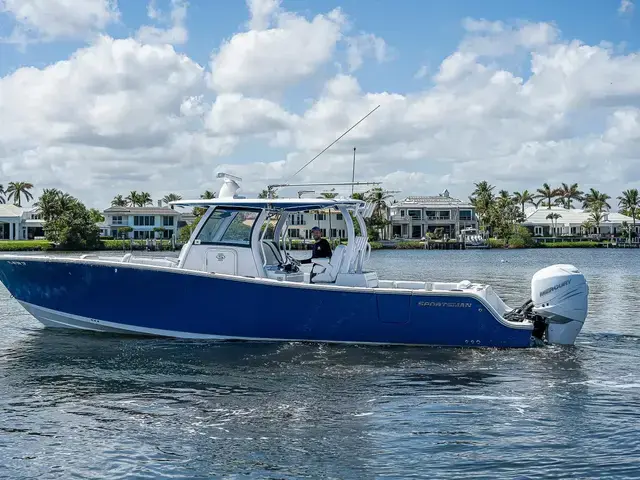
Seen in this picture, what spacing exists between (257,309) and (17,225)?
107 m

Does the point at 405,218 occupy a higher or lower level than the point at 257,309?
higher

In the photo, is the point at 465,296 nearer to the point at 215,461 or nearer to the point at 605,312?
the point at 215,461

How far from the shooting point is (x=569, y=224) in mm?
140750

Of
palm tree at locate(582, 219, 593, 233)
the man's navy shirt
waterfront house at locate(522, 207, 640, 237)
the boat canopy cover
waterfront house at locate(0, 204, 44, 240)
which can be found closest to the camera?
the boat canopy cover

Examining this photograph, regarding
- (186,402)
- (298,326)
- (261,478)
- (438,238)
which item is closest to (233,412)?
(186,402)

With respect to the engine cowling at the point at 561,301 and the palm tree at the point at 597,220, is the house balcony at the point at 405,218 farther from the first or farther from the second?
the engine cowling at the point at 561,301

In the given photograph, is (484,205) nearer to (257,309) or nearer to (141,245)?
(141,245)

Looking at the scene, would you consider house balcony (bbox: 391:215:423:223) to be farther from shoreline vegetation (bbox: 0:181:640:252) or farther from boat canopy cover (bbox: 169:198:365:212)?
boat canopy cover (bbox: 169:198:365:212)

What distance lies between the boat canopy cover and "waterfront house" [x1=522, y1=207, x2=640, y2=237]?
12824 centimetres

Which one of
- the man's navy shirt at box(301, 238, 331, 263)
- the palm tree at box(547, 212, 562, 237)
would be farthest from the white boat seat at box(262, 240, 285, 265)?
the palm tree at box(547, 212, 562, 237)

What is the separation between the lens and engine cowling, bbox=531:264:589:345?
14.5 m

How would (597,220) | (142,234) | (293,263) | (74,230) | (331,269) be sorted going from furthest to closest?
(597,220) → (142,234) → (74,230) → (293,263) → (331,269)

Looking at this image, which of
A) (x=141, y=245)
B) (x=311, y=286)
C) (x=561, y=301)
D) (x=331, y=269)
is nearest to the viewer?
(x=311, y=286)

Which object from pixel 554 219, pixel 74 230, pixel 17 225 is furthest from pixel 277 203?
pixel 554 219
